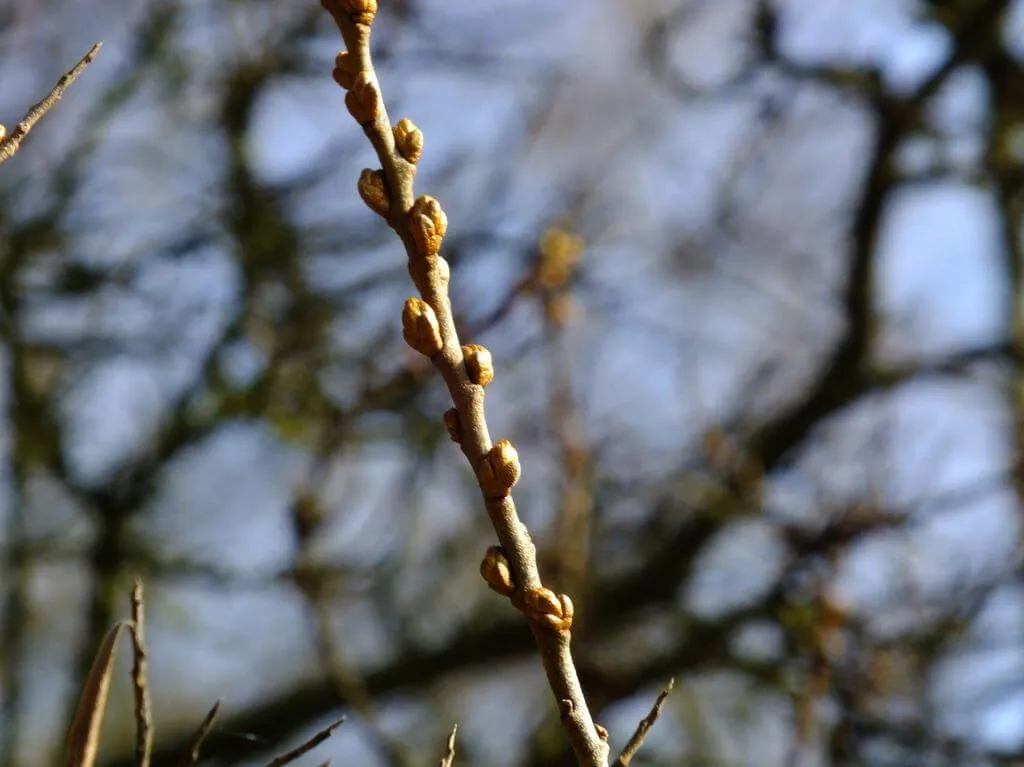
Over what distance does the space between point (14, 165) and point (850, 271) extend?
3.50m

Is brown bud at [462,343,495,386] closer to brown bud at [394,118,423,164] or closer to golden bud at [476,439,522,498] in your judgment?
golden bud at [476,439,522,498]

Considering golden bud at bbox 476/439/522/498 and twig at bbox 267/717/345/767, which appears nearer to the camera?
golden bud at bbox 476/439/522/498

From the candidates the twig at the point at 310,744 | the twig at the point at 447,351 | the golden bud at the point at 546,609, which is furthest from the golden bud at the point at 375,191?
the twig at the point at 310,744

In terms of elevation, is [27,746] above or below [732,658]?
above

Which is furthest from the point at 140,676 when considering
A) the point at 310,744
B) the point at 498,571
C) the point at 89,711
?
the point at 498,571

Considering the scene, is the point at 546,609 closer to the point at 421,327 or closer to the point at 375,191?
the point at 421,327

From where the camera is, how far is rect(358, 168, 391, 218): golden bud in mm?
1003

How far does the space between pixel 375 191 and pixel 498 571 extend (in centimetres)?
38

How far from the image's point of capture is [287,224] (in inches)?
170

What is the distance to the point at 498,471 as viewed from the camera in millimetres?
1006

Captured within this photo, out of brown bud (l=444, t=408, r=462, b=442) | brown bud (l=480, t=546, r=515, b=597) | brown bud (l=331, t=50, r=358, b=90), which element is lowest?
brown bud (l=480, t=546, r=515, b=597)

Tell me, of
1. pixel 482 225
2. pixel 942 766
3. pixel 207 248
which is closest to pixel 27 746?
pixel 207 248

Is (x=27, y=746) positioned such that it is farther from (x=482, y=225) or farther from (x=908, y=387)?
(x=908, y=387)

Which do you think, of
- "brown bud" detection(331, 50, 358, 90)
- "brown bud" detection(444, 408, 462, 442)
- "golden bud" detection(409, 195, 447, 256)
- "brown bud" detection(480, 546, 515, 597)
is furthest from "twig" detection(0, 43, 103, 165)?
"brown bud" detection(480, 546, 515, 597)
